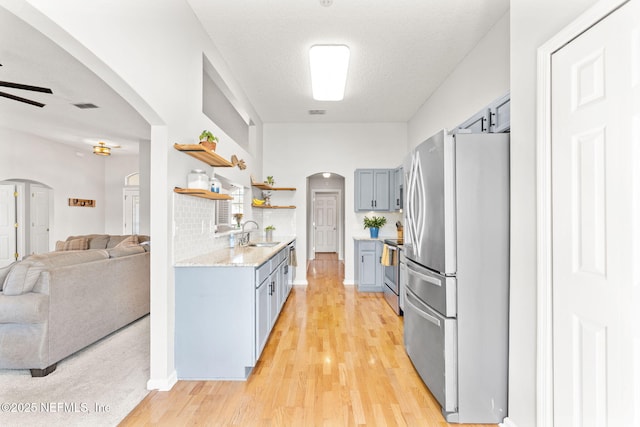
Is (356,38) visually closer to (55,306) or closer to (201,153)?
(201,153)

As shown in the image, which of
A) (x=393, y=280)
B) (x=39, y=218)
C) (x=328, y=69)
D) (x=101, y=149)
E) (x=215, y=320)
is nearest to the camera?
(x=215, y=320)

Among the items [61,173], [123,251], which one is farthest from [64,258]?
[61,173]

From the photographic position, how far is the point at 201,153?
8.89ft

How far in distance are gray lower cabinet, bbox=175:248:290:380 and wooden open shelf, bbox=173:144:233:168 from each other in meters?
0.93

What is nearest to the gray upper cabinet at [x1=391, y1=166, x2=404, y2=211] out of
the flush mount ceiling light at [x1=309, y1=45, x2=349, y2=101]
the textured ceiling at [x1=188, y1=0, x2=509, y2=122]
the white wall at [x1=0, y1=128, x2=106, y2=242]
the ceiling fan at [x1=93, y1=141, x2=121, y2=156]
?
the textured ceiling at [x1=188, y1=0, x2=509, y2=122]

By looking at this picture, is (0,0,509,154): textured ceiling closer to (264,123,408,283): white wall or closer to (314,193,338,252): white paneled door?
(264,123,408,283): white wall

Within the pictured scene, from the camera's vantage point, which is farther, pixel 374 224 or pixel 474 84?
pixel 374 224

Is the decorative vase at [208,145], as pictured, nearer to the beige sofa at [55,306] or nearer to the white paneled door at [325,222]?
the beige sofa at [55,306]

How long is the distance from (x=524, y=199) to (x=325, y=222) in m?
9.05

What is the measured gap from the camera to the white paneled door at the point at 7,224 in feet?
20.7

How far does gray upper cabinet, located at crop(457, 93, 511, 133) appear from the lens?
8.14ft

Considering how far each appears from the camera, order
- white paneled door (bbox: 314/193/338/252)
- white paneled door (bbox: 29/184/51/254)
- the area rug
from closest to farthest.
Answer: the area rug
white paneled door (bbox: 29/184/51/254)
white paneled door (bbox: 314/193/338/252)
